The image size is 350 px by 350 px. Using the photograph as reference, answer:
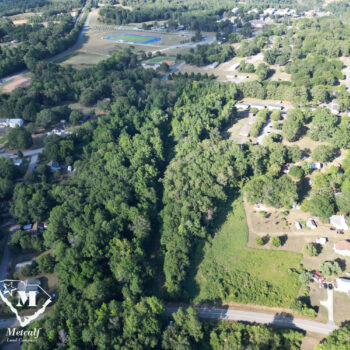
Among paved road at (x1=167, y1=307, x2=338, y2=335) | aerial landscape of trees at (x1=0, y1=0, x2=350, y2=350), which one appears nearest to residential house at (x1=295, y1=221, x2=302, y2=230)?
aerial landscape of trees at (x1=0, y1=0, x2=350, y2=350)

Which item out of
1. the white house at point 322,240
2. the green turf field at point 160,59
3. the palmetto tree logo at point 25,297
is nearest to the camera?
the palmetto tree logo at point 25,297

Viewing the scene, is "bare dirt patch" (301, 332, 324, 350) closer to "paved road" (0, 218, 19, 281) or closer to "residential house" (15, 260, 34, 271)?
"residential house" (15, 260, 34, 271)

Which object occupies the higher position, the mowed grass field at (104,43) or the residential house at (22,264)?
the mowed grass field at (104,43)

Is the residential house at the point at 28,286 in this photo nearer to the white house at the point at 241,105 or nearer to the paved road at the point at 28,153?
the paved road at the point at 28,153

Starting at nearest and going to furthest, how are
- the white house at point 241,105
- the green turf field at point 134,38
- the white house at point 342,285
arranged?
the white house at point 342,285 < the white house at point 241,105 < the green turf field at point 134,38

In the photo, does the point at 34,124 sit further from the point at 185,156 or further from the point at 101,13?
the point at 101,13

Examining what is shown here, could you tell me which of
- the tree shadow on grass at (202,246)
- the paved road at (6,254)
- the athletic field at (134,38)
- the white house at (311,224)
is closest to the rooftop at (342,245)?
the white house at (311,224)

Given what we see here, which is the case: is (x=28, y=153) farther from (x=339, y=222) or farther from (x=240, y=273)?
(x=339, y=222)

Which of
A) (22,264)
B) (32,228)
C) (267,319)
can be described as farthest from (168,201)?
(22,264)
